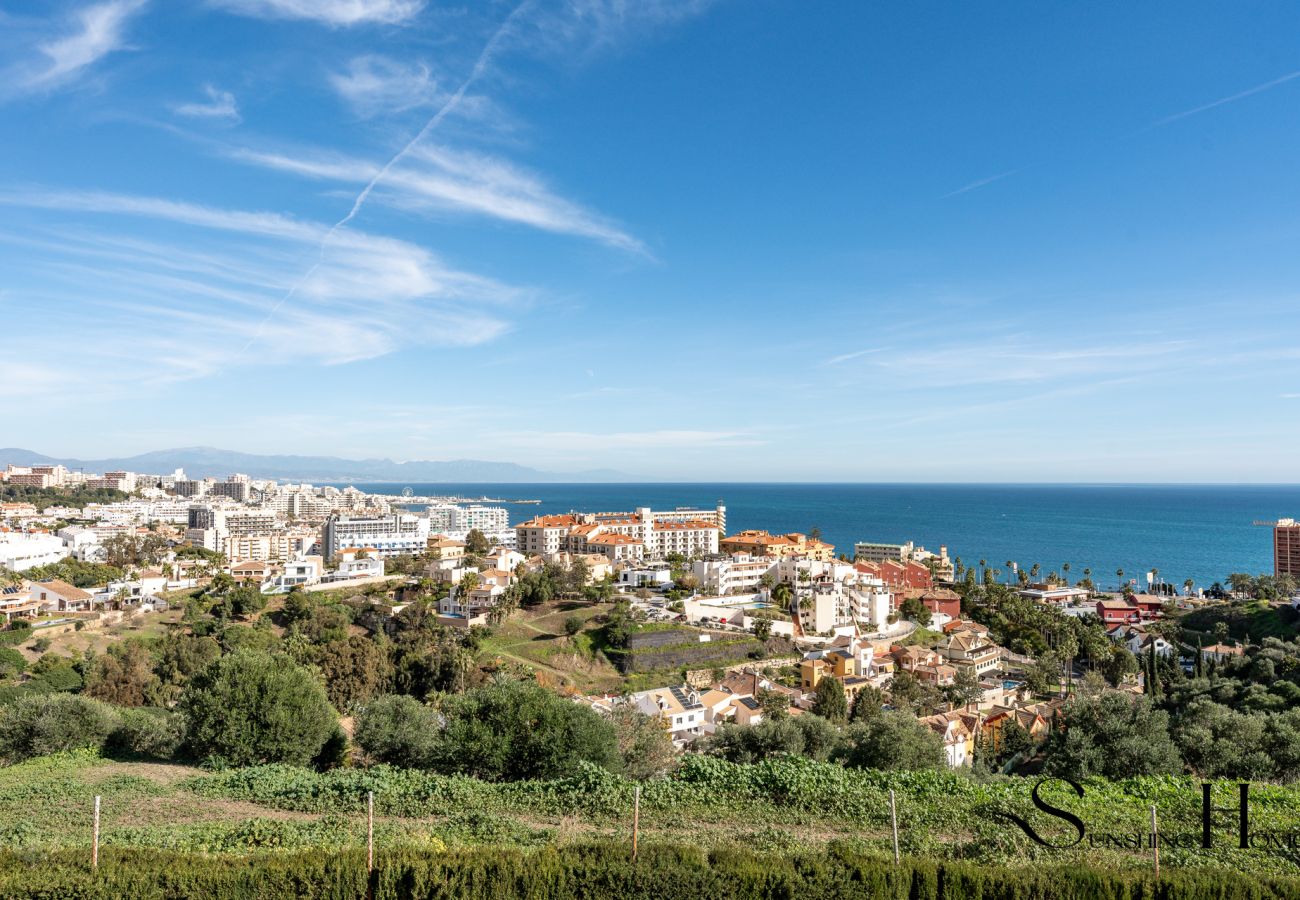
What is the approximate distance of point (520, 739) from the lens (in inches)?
558

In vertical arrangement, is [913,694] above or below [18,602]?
below

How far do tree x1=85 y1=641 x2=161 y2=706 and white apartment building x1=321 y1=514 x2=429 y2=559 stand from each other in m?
49.2

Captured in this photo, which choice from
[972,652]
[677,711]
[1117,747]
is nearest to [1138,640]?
[972,652]

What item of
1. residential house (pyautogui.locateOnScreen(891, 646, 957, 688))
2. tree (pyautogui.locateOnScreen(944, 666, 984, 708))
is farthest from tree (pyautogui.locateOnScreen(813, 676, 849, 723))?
residential house (pyautogui.locateOnScreen(891, 646, 957, 688))

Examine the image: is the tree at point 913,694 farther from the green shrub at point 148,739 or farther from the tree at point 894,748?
the green shrub at point 148,739

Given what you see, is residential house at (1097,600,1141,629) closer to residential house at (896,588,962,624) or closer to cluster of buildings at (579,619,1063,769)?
residential house at (896,588,962,624)

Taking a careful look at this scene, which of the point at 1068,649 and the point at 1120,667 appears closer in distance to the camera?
the point at 1120,667

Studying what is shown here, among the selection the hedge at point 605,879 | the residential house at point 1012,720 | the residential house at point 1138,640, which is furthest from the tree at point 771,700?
the residential house at point 1138,640

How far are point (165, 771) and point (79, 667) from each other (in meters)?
29.6

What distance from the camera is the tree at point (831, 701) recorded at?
3078 cm

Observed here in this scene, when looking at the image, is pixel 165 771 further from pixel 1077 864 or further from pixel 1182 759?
pixel 1182 759

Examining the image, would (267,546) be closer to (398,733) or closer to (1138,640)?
(398,733)

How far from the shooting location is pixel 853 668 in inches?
1581

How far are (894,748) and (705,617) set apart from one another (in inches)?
1261
